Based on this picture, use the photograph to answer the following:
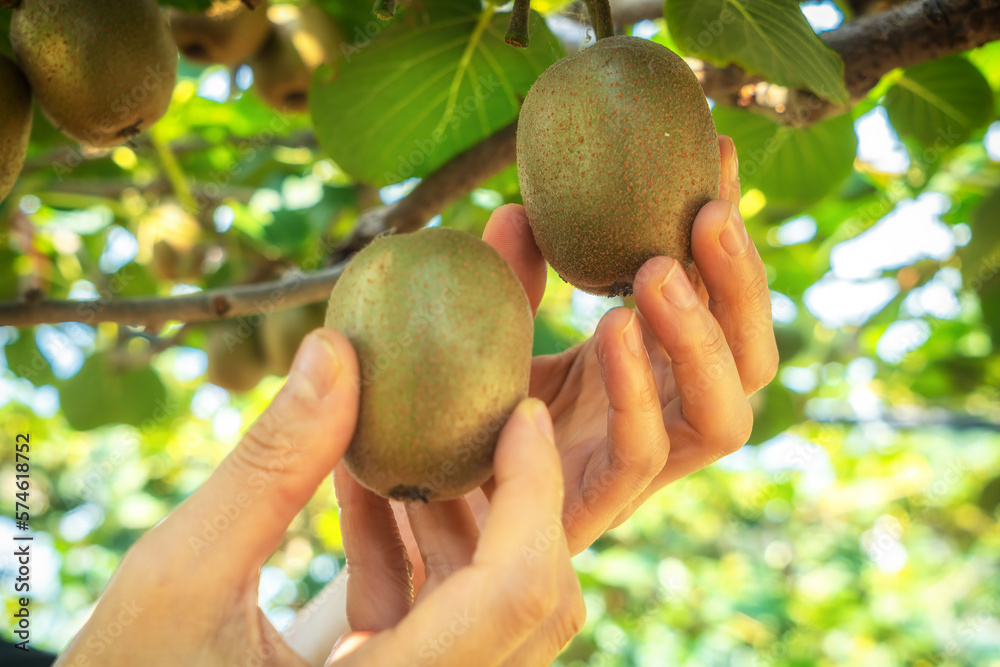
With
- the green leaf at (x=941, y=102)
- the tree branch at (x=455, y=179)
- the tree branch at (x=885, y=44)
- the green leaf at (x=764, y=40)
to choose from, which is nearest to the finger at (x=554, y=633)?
the green leaf at (x=764, y=40)

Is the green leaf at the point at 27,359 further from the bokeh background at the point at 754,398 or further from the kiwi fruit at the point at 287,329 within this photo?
the kiwi fruit at the point at 287,329

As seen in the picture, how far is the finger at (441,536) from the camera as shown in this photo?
2.39 ft

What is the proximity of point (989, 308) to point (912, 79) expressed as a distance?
0.79 metres

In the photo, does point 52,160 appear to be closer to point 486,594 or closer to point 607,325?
point 607,325

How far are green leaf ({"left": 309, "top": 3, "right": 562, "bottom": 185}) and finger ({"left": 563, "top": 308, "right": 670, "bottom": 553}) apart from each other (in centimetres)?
62

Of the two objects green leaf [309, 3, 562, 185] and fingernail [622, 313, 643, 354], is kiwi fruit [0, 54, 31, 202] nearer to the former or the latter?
green leaf [309, 3, 562, 185]

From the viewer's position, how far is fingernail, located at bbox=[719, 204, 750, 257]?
721mm

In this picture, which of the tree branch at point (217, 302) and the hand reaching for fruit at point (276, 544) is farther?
the tree branch at point (217, 302)

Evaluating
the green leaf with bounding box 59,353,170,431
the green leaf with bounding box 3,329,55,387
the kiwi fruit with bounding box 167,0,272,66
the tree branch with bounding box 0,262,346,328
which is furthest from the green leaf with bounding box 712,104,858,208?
the green leaf with bounding box 3,329,55,387

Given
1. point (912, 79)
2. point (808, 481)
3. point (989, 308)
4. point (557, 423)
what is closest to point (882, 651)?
point (808, 481)

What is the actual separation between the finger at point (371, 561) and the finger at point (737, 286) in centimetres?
43

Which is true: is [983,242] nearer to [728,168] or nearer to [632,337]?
[728,168]

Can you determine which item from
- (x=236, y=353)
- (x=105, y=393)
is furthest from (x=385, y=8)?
(x=105, y=393)

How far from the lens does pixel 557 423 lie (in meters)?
1.07
